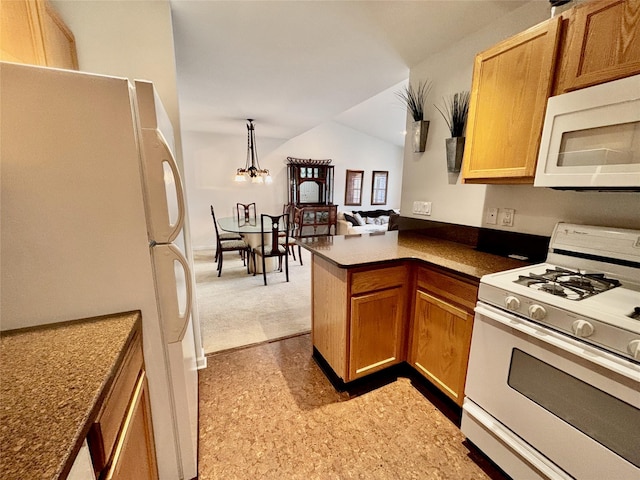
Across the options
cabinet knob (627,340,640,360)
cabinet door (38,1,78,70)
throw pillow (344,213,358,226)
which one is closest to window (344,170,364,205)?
throw pillow (344,213,358,226)

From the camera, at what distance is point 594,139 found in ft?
3.66

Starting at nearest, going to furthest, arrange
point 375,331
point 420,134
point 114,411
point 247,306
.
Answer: point 114,411
point 375,331
point 420,134
point 247,306

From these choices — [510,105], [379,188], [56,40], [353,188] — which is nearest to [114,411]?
[56,40]

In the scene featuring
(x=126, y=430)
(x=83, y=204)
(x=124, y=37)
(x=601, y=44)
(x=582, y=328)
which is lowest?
(x=126, y=430)

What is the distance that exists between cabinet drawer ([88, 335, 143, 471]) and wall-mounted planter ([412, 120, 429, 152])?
7.41ft

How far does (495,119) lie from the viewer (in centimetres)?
148

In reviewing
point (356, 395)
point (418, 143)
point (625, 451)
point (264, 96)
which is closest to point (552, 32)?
point (418, 143)

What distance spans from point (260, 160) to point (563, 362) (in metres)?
5.85

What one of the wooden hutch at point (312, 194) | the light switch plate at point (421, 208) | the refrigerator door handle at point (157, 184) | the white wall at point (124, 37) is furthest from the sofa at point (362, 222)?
the refrigerator door handle at point (157, 184)

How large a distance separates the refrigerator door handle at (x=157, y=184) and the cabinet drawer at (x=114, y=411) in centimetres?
37

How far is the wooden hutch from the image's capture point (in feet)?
19.9

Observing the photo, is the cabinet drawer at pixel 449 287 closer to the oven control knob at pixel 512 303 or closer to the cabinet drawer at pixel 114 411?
the oven control knob at pixel 512 303

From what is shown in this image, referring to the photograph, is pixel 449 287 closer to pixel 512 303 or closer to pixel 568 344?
pixel 512 303

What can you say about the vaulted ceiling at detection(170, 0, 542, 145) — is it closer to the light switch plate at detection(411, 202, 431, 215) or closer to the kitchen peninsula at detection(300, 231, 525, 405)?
the light switch plate at detection(411, 202, 431, 215)
